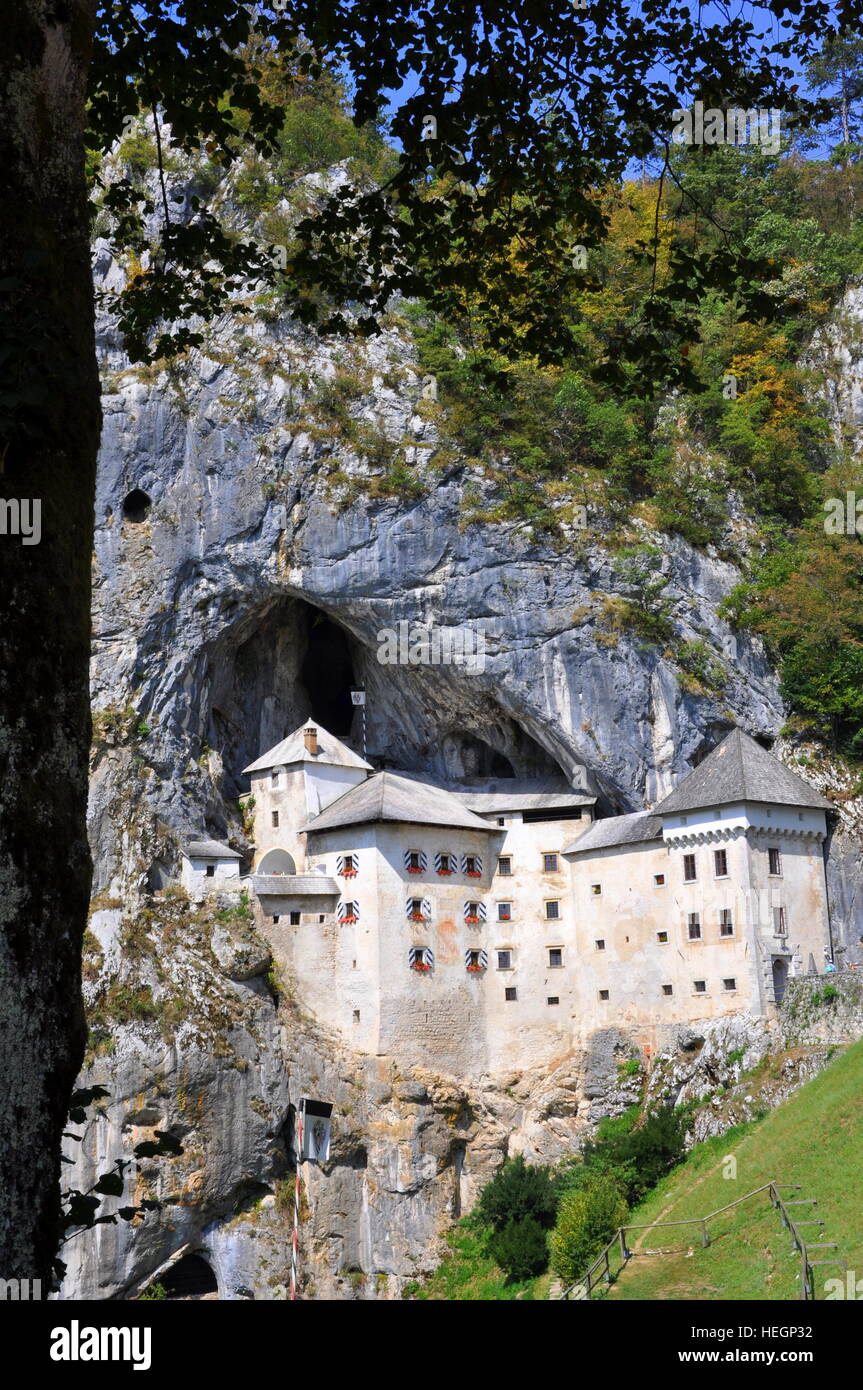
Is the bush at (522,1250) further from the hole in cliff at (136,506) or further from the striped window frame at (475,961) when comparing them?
the hole in cliff at (136,506)

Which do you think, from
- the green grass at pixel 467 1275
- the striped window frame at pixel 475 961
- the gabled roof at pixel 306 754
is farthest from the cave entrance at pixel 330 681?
the green grass at pixel 467 1275

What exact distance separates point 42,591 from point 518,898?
48.3m

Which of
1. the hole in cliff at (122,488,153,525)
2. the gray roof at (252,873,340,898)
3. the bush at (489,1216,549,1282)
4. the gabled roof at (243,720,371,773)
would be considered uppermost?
the hole in cliff at (122,488,153,525)

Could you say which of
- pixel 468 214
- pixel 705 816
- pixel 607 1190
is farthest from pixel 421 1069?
pixel 468 214

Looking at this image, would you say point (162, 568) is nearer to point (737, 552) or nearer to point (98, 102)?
point (737, 552)

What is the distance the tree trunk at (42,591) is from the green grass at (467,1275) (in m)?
42.3

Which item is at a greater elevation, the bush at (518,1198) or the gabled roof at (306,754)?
the gabled roof at (306,754)

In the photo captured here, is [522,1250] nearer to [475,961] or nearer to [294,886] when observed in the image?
[475,961]

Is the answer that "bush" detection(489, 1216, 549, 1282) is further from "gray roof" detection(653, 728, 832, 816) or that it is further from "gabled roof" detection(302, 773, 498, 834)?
"gray roof" detection(653, 728, 832, 816)

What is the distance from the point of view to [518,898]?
53781mm

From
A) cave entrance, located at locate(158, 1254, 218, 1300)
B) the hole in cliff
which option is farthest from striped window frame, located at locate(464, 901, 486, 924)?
the hole in cliff

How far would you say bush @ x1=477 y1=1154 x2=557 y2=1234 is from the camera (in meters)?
46.8

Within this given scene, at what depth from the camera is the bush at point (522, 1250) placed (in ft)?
148

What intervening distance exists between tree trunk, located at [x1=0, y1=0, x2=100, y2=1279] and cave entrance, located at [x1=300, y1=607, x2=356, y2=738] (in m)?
55.0
